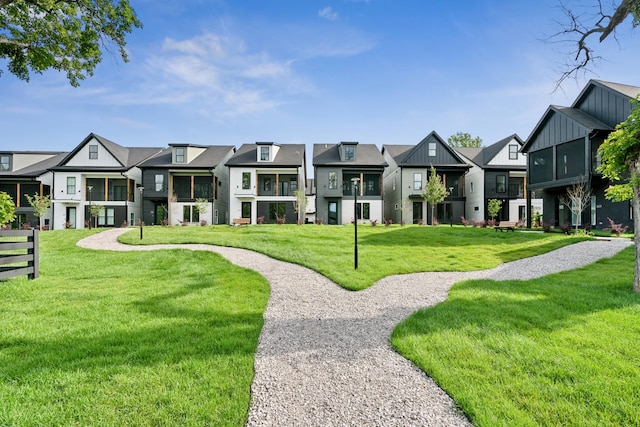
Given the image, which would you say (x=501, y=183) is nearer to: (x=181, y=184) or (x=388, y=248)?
(x=388, y=248)

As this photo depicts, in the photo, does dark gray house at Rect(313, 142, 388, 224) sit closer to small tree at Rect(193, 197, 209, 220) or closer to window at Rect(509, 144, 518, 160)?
small tree at Rect(193, 197, 209, 220)

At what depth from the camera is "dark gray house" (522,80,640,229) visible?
63.6ft

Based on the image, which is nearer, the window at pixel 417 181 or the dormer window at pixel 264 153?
the window at pixel 417 181

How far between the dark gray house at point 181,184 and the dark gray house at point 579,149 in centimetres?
2751

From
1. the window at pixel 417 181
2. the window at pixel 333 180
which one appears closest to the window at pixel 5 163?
the window at pixel 333 180

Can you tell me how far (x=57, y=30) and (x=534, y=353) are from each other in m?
14.5

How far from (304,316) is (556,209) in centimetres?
2545

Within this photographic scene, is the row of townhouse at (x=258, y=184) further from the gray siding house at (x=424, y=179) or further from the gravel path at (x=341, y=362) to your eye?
the gravel path at (x=341, y=362)

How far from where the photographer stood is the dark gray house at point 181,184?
29.8m

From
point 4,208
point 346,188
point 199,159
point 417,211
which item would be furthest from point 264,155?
point 4,208

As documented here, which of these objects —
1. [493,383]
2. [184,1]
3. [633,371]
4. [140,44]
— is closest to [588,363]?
[633,371]

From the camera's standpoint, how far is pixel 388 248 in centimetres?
1453

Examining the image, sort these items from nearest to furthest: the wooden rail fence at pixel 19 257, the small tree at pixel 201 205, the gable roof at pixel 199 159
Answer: the wooden rail fence at pixel 19 257, the small tree at pixel 201 205, the gable roof at pixel 199 159

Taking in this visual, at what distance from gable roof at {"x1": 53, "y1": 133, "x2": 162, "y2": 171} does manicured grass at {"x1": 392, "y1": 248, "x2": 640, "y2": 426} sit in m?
32.8
